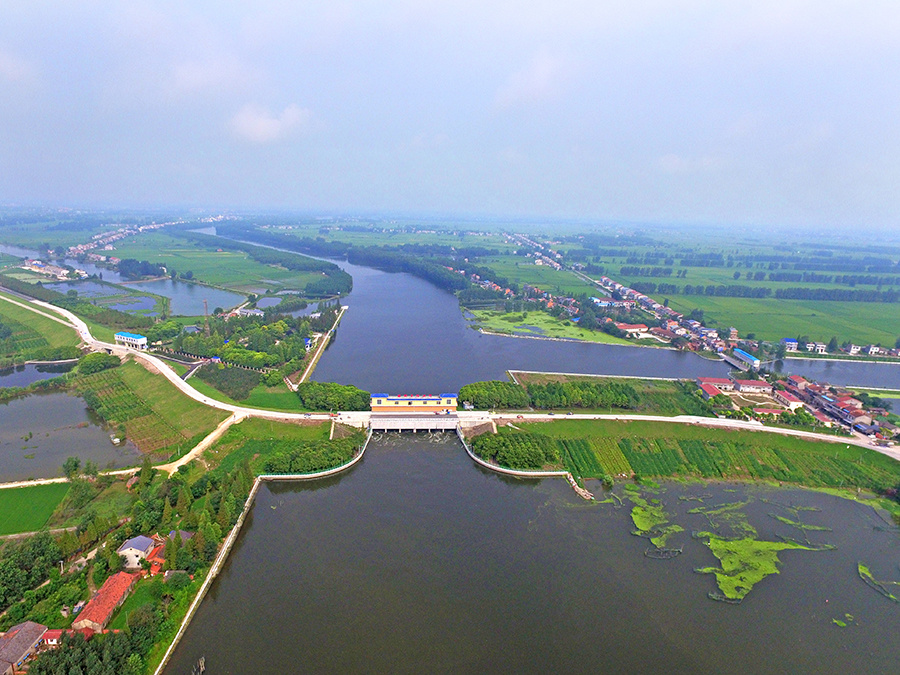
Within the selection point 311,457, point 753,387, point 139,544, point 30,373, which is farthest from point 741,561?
point 30,373

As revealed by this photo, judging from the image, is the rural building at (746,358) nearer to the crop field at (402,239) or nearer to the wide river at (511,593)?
the wide river at (511,593)

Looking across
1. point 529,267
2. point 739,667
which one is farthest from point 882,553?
point 529,267

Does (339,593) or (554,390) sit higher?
(554,390)

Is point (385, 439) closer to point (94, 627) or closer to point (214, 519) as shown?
point (214, 519)

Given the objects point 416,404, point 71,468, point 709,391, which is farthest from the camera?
point 709,391

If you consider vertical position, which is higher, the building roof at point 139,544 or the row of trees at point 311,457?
the building roof at point 139,544

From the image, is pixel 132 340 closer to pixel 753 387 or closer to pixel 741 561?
pixel 741 561

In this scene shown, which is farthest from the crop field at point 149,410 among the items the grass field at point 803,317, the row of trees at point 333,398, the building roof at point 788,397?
the grass field at point 803,317
